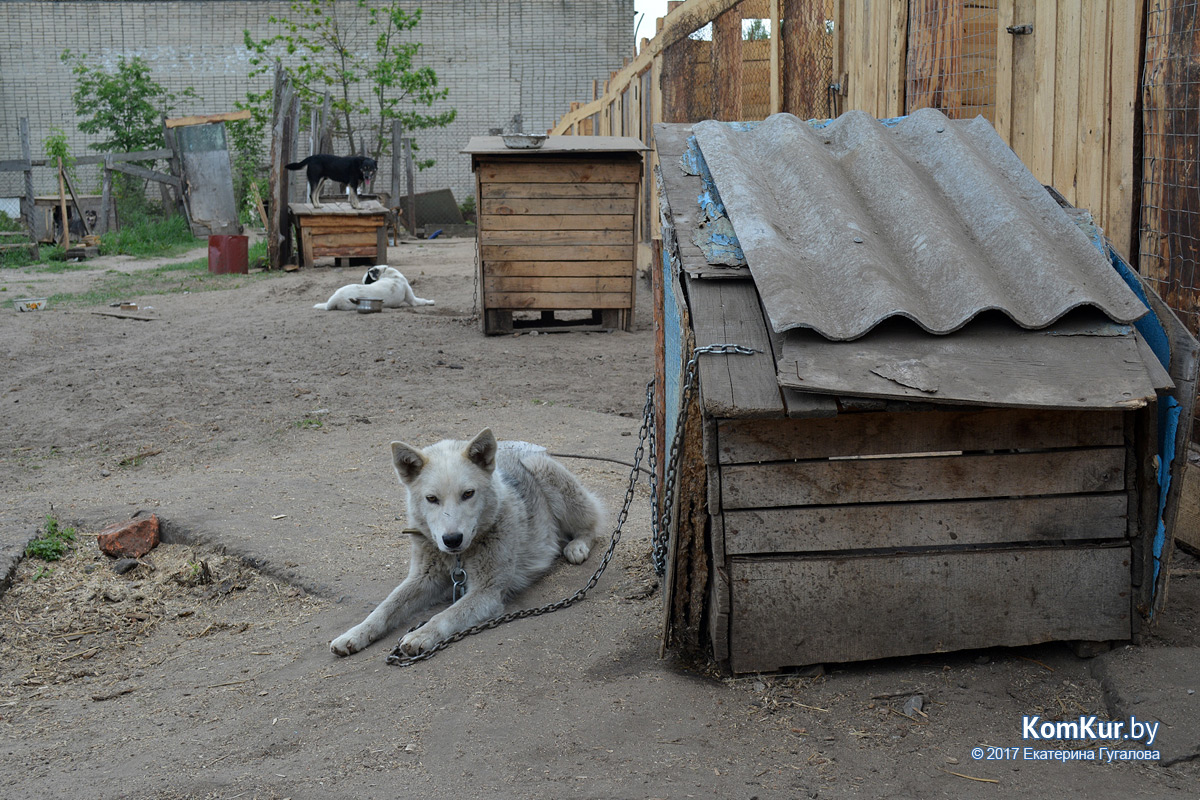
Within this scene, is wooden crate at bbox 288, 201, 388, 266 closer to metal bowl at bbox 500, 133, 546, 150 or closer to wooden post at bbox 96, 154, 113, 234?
metal bowl at bbox 500, 133, 546, 150

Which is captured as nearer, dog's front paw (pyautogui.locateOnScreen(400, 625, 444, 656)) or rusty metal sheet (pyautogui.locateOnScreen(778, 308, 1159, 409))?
rusty metal sheet (pyautogui.locateOnScreen(778, 308, 1159, 409))

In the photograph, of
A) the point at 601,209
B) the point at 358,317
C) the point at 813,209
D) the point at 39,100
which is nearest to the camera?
the point at 813,209

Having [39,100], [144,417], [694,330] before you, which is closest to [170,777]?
[694,330]

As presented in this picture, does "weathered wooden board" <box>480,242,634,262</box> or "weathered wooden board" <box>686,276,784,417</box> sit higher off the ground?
"weathered wooden board" <box>480,242,634,262</box>

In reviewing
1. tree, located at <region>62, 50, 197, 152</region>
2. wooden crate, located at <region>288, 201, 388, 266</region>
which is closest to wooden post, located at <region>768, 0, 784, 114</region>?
wooden crate, located at <region>288, 201, 388, 266</region>

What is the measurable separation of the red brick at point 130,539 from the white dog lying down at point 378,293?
7.22 meters

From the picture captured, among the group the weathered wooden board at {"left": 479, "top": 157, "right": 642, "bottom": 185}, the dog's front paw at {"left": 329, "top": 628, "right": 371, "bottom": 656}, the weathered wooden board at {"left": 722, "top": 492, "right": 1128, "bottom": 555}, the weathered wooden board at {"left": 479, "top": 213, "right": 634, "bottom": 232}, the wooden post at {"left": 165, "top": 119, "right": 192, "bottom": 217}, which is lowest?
the dog's front paw at {"left": 329, "top": 628, "right": 371, "bottom": 656}

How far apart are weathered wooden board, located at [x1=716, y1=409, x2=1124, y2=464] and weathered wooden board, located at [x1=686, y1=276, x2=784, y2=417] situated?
0.15m

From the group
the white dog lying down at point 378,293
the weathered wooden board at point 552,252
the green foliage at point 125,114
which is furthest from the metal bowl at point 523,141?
the green foliage at point 125,114

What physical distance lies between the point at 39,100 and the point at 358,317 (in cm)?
2023

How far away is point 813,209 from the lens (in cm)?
331

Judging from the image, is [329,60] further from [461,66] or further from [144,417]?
[144,417]

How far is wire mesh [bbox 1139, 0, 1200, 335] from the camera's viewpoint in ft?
12.3

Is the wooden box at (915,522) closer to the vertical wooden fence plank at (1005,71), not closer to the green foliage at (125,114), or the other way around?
the vertical wooden fence plank at (1005,71)
